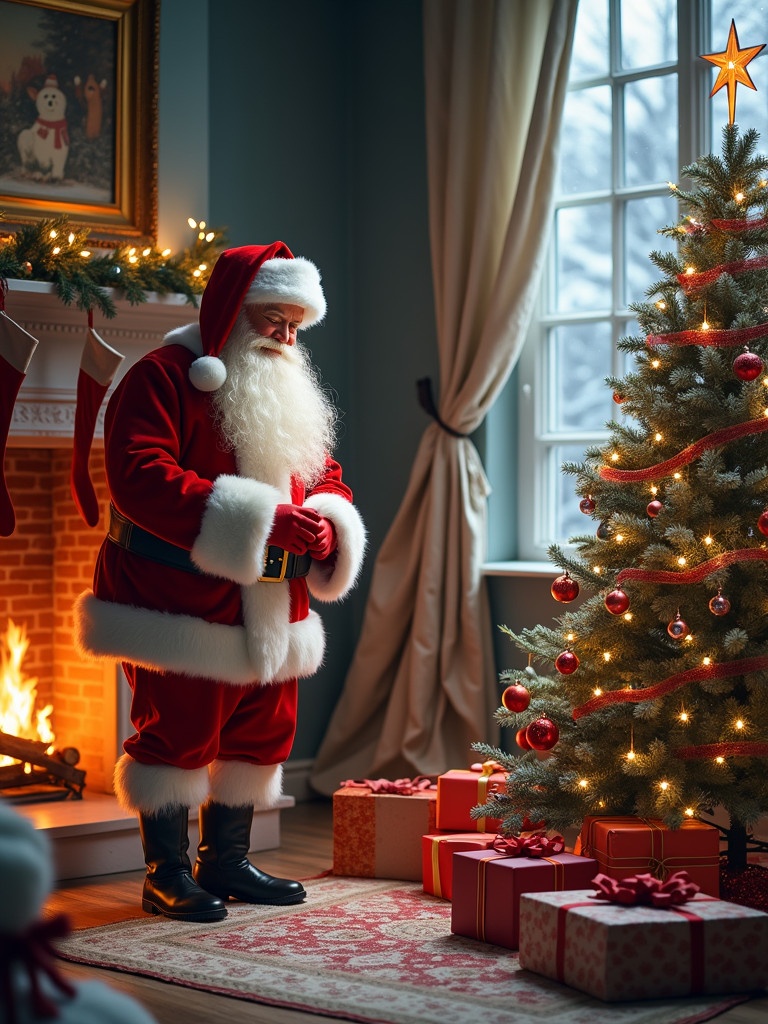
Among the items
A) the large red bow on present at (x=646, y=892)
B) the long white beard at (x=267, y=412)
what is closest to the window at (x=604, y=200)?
the long white beard at (x=267, y=412)

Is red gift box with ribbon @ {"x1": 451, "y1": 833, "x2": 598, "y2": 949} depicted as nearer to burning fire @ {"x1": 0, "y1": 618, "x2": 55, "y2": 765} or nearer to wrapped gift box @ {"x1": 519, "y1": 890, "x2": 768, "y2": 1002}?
wrapped gift box @ {"x1": 519, "y1": 890, "x2": 768, "y2": 1002}

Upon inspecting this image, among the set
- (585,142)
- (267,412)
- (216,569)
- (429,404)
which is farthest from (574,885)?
(585,142)

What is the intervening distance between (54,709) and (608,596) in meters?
2.11

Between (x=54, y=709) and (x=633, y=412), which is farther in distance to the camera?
(x=54, y=709)

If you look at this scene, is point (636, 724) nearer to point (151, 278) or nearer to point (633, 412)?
point (633, 412)

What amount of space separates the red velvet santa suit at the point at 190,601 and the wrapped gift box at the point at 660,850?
88 cm

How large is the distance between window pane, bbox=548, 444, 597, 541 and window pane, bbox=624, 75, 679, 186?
92 cm

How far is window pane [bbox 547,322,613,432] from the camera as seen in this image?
4.61 meters

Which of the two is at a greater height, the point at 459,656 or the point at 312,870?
the point at 459,656

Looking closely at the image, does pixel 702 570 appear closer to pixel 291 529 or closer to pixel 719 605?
pixel 719 605

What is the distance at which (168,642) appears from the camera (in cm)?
325

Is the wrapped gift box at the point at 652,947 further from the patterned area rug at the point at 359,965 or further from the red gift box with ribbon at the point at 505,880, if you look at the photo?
the red gift box with ribbon at the point at 505,880

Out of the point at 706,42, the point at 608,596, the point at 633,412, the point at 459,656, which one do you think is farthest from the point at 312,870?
the point at 706,42

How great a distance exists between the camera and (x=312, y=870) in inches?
154
